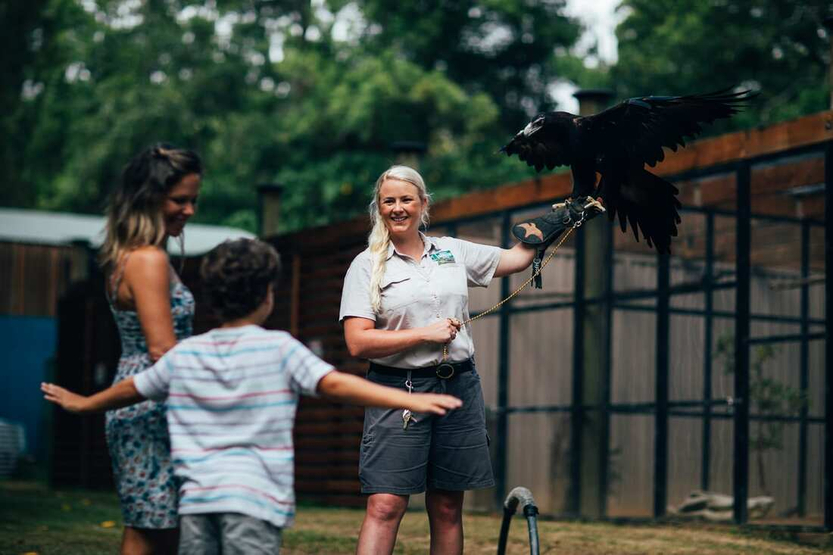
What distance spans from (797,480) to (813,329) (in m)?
1.35

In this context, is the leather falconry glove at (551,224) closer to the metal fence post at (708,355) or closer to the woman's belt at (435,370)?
the woman's belt at (435,370)

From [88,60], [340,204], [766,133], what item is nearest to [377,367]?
[766,133]

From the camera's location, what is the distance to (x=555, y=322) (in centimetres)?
1077

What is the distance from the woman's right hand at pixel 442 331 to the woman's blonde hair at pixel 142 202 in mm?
999

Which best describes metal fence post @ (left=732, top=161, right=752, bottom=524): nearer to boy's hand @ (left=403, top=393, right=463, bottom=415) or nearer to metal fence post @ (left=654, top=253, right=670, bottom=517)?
metal fence post @ (left=654, top=253, right=670, bottom=517)

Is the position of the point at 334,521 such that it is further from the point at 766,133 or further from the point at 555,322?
the point at 766,133

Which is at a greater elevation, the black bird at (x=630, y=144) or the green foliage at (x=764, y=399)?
the black bird at (x=630, y=144)

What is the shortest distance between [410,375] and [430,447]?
0.95 feet

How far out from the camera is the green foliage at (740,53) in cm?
2208

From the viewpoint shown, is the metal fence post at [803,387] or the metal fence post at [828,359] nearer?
the metal fence post at [828,359]

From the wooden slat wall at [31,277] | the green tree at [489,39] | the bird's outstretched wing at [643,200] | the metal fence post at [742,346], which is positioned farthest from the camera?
the green tree at [489,39]

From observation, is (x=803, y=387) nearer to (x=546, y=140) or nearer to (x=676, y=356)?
(x=676, y=356)

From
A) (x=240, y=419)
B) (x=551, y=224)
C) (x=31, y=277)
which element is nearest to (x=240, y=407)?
(x=240, y=419)

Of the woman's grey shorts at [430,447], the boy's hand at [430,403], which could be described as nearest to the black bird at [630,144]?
the woman's grey shorts at [430,447]
